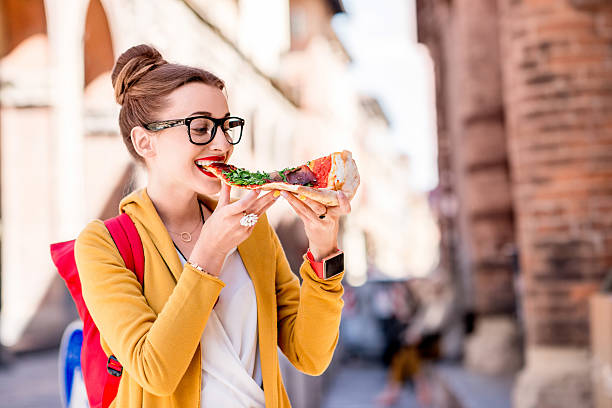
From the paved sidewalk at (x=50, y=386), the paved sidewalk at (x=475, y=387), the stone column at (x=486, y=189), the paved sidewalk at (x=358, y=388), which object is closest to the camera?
the paved sidewalk at (x=475, y=387)

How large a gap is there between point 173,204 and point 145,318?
34cm

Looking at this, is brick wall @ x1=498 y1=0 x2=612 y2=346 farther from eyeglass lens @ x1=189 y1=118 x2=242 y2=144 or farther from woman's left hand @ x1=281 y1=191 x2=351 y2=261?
eyeglass lens @ x1=189 y1=118 x2=242 y2=144

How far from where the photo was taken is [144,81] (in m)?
1.54

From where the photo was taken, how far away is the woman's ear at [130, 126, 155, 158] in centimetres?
157

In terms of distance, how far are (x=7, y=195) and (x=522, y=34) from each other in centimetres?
809

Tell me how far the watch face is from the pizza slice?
0.16 meters

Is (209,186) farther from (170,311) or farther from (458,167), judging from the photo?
(458,167)

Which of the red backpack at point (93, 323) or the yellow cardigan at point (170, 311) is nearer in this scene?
the yellow cardigan at point (170, 311)

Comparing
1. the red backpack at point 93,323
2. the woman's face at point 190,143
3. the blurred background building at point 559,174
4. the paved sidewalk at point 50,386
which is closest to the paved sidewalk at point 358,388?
the paved sidewalk at point 50,386

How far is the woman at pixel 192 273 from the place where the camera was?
4.54ft

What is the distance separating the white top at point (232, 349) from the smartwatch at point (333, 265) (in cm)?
19

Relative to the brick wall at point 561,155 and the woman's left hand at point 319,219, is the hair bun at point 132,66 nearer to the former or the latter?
the woman's left hand at point 319,219

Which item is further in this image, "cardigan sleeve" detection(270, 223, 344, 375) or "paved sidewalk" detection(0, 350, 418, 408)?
"paved sidewalk" detection(0, 350, 418, 408)

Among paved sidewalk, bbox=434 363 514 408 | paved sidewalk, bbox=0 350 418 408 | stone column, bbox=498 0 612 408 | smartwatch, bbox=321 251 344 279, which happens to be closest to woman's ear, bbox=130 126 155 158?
smartwatch, bbox=321 251 344 279
